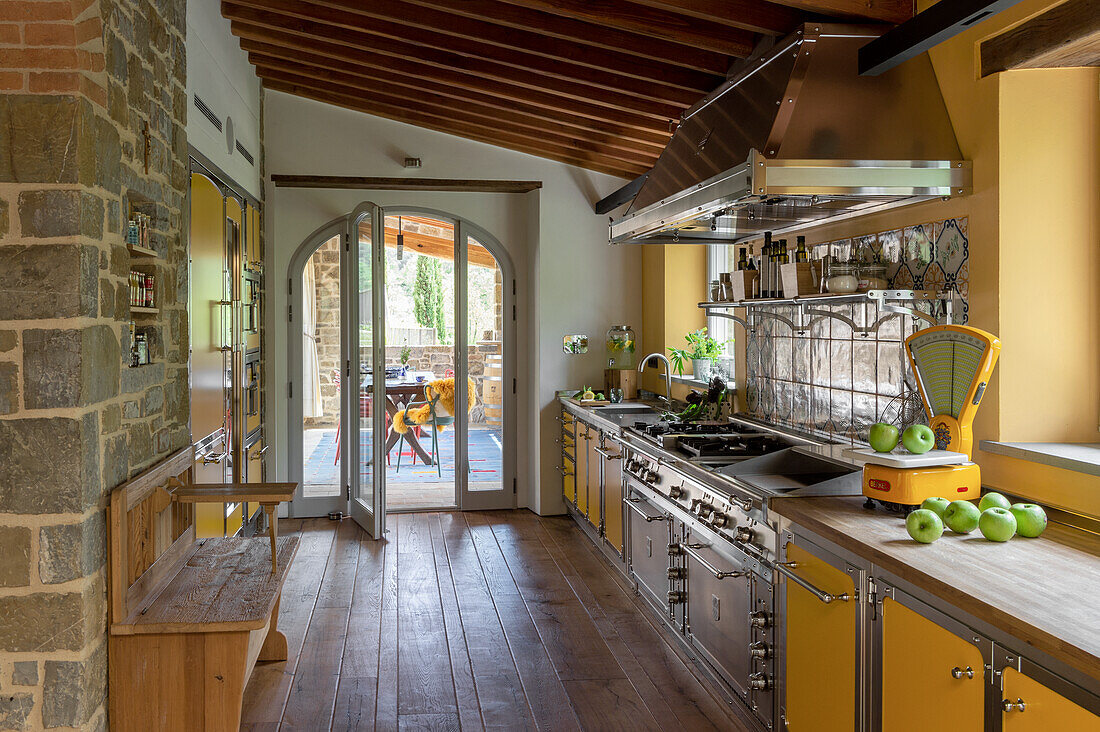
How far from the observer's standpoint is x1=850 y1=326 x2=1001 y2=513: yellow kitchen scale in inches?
98.1

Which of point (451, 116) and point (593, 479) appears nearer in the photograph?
point (593, 479)

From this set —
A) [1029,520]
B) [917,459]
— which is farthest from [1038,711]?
[917,459]

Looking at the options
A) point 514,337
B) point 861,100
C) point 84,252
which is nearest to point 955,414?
point 861,100

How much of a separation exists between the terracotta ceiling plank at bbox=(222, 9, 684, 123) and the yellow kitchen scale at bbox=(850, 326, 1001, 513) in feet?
8.52

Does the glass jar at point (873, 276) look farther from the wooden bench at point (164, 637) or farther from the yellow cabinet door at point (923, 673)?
the wooden bench at point (164, 637)

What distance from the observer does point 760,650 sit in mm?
2973

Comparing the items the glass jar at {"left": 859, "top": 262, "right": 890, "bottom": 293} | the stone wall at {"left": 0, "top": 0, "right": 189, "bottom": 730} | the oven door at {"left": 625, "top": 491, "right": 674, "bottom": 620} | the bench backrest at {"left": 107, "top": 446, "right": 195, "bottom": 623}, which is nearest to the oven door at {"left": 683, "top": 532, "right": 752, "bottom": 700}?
the oven door at {"left": 625, "top": 491, "right": 674, "bottom": 620}

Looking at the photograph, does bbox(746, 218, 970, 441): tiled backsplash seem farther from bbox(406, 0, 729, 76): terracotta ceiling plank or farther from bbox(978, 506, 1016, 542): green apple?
bbox(406, 0, 729, 76): terracotta ceiling plank

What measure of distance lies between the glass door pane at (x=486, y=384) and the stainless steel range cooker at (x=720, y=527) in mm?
2424

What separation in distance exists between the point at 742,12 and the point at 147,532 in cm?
283

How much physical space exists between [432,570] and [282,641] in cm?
146

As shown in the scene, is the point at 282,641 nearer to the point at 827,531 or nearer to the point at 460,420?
the point at 827,531

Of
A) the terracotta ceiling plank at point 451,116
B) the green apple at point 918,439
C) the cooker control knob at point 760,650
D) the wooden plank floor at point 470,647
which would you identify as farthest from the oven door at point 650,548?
the terracotta ceiling plank at point 451,116

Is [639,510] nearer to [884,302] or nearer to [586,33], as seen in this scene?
[884,302]
